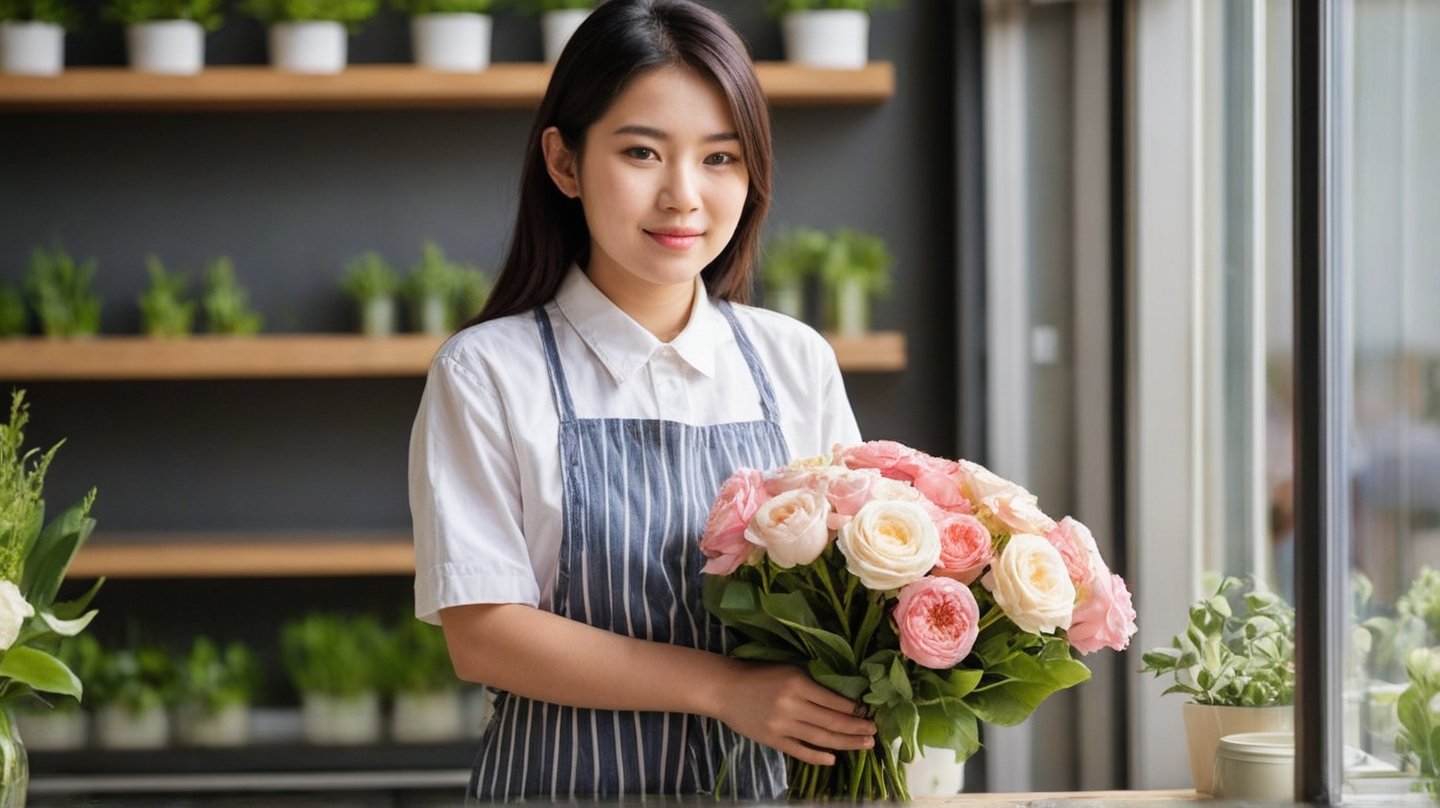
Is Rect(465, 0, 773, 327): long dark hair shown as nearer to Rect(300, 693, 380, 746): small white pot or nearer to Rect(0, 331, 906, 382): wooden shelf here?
Rect(0, 331, 906, 382): wooden shelf

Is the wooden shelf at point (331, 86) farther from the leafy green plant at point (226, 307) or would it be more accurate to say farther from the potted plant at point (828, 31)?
the leafy green plant at point (226, 307)

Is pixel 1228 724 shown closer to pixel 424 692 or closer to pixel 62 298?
pixel 424 692

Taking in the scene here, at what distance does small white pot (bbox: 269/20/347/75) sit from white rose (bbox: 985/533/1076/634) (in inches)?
93.0

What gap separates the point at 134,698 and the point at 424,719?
0.60m

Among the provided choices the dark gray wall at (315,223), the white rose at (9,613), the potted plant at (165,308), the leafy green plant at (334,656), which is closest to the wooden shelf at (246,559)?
the leafy green plant at (334,656)

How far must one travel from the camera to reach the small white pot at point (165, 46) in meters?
3.13

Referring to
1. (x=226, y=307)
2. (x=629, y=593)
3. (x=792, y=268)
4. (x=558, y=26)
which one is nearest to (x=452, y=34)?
(x=558, y=26)

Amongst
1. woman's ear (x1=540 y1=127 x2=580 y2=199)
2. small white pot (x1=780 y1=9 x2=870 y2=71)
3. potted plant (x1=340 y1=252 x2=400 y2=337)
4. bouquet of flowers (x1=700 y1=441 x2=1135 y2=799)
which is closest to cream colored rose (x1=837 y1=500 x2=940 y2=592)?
bouquet of flowers (x1=700 y1=441 x2=1135 y2=799)

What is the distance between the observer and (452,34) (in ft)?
10.3

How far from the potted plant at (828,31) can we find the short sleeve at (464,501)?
193cm

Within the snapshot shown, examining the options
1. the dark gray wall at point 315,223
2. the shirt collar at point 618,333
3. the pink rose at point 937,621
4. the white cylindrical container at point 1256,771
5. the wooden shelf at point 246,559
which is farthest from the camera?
the dark gray wall at point 315,223

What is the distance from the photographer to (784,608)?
3.90 feet

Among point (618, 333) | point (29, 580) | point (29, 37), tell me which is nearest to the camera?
point (29, 580)

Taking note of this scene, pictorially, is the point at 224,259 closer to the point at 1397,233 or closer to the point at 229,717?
the point at 229,717
